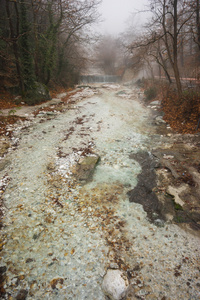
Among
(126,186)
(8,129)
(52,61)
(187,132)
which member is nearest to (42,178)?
(126,186)

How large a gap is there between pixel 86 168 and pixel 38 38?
12.1m

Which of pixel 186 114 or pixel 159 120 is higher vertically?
pixel 186 114

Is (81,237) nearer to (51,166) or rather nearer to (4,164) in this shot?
(51,166)

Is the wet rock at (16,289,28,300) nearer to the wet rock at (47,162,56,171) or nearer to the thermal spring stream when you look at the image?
the thermal spring stream

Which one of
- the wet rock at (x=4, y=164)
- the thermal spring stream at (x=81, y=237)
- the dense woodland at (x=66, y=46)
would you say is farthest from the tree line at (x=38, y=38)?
the thermal spring stream at (x=81, y=237)

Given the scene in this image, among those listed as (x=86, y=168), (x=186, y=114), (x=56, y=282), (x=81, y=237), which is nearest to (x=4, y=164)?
(x=86, y=168)

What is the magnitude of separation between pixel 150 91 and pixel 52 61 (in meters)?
8.14

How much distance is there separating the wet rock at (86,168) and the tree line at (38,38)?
171 inches

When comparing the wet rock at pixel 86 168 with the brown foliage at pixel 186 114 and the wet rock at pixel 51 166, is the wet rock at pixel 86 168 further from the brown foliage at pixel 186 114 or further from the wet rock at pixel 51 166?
the brown foliage at pixel 186 114

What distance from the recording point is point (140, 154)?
481cm

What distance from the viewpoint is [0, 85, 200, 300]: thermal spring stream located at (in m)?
1.87

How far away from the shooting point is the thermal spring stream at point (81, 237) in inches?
73.7

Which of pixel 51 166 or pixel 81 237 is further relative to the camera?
pixel 51 166

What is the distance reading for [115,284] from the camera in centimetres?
185
